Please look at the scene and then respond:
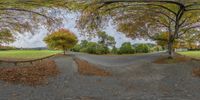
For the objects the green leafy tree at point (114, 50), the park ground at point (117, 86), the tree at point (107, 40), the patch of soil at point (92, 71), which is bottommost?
the park ground at point (117, 86)

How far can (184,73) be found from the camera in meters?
21.2

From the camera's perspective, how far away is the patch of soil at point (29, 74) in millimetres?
17531

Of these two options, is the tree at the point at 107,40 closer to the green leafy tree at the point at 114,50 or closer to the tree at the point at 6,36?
the green leafy tree at the point at 114,50

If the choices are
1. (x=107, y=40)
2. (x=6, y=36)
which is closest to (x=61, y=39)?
(x=6, y=36)

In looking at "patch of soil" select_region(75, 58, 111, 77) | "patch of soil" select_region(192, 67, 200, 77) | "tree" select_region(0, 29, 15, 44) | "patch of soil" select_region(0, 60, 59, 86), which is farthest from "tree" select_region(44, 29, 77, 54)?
"patch of soil" select_region(192, 67, 200, 77)

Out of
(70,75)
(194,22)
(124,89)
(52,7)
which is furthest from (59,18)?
(194,22)

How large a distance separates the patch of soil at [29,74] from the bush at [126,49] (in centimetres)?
2160

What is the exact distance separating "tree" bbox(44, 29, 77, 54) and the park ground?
12.2 meters

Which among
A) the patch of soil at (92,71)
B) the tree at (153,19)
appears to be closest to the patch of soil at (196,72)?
the tree at (153,19)

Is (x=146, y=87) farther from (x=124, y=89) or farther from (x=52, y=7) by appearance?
(x=52, y=7)

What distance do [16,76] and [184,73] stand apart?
10.0 meters

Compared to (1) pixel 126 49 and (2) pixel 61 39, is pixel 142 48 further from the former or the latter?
(2) pixel 61 39

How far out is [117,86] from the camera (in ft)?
56.6

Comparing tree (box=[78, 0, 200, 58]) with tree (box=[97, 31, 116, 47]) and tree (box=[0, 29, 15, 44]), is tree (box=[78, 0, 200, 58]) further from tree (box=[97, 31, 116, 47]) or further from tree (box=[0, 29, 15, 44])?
tree (box=[97, 31, 116, 47])
